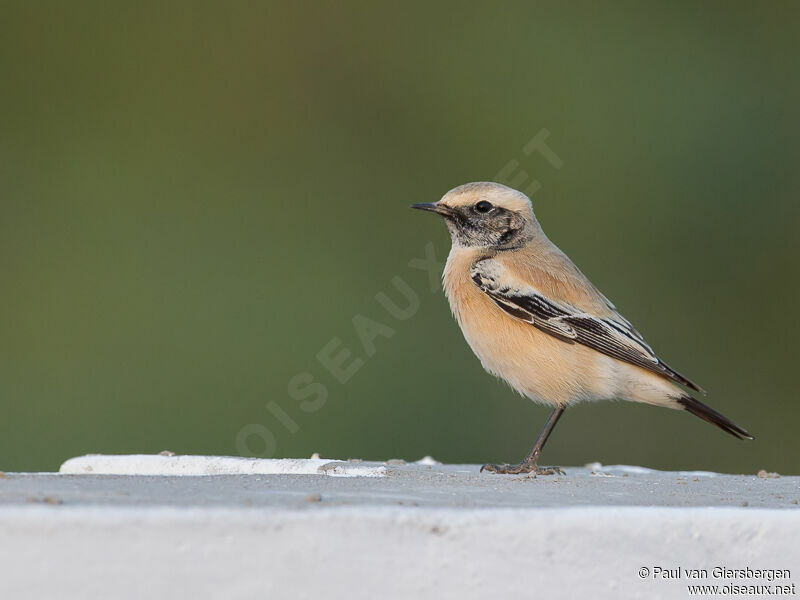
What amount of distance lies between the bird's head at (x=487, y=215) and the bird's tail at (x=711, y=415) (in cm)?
102

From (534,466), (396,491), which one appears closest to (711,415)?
(534,466)

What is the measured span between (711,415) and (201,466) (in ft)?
7.23

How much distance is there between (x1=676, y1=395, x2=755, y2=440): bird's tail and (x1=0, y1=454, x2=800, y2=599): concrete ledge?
95.8 inches

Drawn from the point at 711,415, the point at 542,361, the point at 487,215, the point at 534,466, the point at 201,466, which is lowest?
the point at 534,466

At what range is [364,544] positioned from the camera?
2.04 m

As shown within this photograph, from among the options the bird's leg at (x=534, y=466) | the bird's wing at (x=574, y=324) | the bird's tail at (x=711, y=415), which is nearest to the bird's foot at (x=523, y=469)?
the bird's leg at (x=534, y=466)

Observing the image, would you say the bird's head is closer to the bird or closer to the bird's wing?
the bird

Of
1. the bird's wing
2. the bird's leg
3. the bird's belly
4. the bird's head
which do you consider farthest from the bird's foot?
the bird's head

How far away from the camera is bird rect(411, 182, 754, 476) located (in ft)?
15.8

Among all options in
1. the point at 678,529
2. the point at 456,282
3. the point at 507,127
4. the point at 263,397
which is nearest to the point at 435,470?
the point at 456,282

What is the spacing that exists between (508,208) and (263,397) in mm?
3533

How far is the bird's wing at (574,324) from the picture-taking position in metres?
4.81

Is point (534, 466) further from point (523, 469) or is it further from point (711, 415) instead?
point (711, 415)

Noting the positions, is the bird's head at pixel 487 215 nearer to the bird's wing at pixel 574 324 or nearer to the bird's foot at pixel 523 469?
the bird's wing at pixel 574 324
